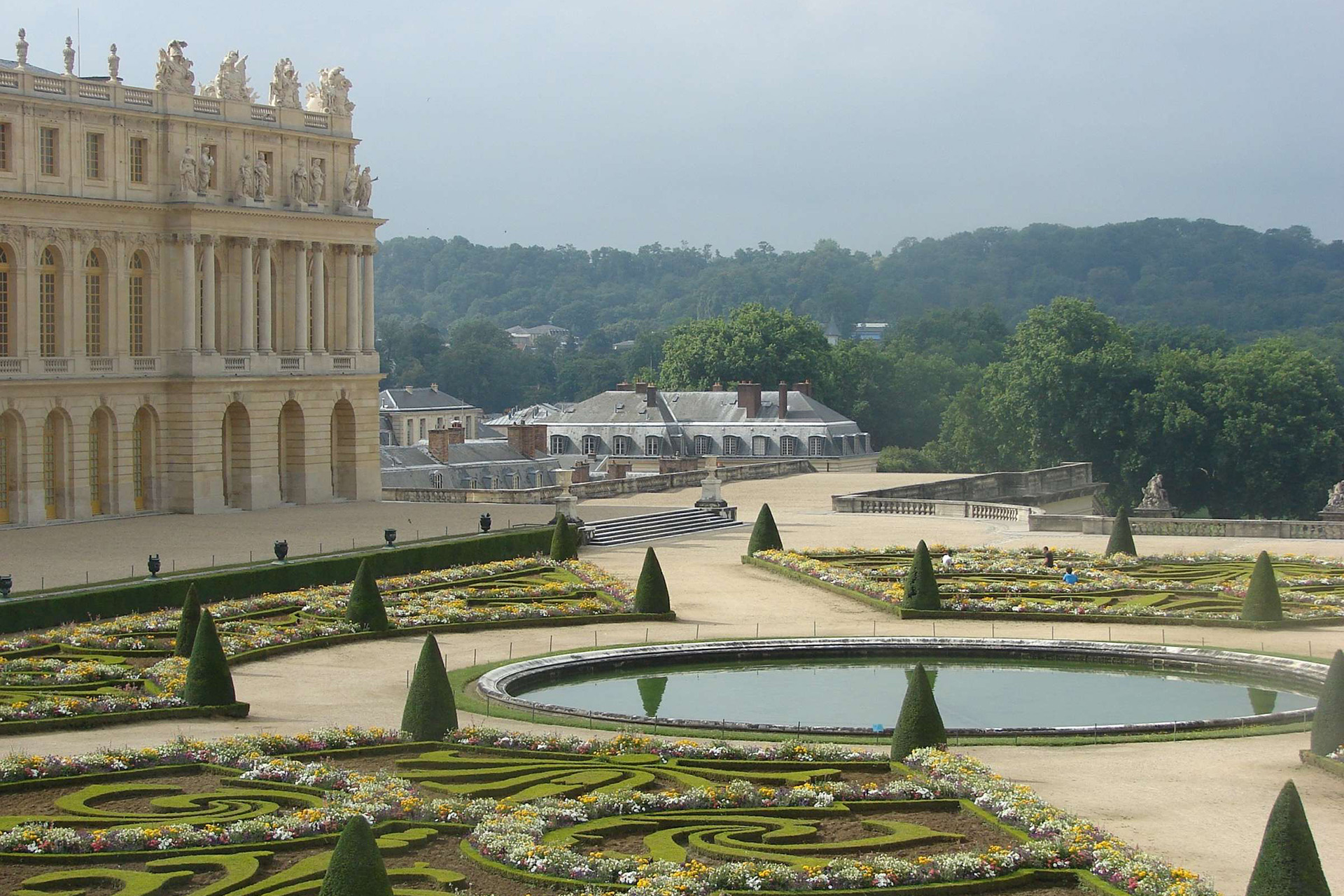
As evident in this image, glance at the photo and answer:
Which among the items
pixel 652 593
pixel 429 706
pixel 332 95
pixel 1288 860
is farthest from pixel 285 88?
pixel 1288 860

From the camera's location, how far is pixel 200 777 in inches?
975

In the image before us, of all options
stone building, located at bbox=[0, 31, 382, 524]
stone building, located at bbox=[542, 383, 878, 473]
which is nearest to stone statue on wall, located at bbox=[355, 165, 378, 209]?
stone building, located at bbox=[0, 31, 382, 524]

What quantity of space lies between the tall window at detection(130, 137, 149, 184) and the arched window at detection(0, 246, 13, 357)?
500cm

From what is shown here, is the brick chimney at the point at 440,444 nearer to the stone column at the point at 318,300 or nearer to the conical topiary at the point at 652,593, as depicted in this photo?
the stone column at the point at 318,300

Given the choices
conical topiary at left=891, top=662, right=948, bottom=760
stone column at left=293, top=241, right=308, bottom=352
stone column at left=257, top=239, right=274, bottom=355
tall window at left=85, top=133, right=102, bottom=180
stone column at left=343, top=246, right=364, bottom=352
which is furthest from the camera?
stone column at left=343, top=246, right=364, bottom=352

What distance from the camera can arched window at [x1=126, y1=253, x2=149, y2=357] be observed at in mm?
58812

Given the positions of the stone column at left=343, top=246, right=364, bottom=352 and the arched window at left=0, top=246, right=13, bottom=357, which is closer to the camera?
the arched window at left=0, top=246, right=13, bottom=357

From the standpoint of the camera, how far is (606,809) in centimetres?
2291

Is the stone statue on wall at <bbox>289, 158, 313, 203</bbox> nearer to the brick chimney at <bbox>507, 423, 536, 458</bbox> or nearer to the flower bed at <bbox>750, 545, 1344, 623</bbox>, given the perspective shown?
the flower bed at <bbox>750, 545, 1344, 623</bbox>

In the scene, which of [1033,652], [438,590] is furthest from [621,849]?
[438,590]

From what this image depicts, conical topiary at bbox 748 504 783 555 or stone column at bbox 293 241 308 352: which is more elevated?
stone column at bbox 293 241 308 352

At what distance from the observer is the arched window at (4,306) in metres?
54.8

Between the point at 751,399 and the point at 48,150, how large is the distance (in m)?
45.9

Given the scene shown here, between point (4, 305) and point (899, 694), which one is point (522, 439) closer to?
point (4, 305)
